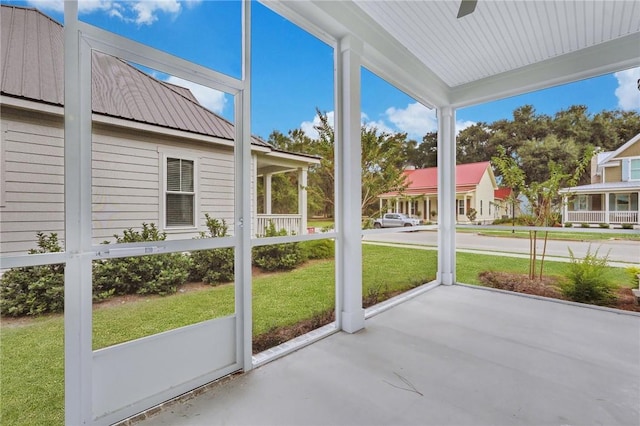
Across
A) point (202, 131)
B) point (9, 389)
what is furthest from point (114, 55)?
point (9, 389)

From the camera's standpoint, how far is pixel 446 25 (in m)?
3.04

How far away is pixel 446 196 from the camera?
4.71 m

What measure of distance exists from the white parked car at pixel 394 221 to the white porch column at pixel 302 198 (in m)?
1.14

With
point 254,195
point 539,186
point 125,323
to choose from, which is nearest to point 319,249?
point 254,195

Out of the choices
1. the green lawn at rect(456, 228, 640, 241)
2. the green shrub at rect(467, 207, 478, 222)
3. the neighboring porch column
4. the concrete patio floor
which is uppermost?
the neighboring porch column

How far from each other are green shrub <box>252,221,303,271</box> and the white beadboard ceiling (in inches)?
72.1

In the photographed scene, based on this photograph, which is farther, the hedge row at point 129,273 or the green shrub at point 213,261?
the green shrub at point 213,261

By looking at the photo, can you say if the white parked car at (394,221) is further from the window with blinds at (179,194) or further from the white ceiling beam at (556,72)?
the window with blinds at (179,194)

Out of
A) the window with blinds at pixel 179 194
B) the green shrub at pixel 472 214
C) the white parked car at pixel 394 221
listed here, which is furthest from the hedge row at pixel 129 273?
the green shrub at pixel 472 214

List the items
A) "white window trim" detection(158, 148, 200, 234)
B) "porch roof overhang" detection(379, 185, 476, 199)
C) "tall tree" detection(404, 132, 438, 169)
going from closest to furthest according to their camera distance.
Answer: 1. "white window trim" detection(158, 148, 200, 234)
2. "porch roof overhang" detection(379, 185, 476, 199)
3. "tall tree" detection(404, 132, 438, 169)

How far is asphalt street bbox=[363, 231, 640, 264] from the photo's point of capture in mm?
3662

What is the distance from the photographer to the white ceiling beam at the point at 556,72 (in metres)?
3.35

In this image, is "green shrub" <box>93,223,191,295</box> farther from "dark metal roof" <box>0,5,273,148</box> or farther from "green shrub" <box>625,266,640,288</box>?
"green shrub" <box>625,266,640,288</box>

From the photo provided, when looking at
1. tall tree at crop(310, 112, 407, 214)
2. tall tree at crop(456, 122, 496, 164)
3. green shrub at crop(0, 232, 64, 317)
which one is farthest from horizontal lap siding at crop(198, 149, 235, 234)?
tall tree at crop(456, 122, 496, 164)
